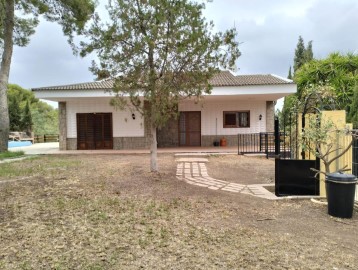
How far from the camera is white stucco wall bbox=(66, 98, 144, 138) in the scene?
15.3m

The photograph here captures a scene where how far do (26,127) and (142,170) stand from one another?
2381cm

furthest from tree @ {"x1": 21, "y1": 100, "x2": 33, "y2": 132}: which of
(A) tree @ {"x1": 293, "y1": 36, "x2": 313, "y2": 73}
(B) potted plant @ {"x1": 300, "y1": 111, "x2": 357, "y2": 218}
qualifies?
(B) potted plant @ {"x1": 300, "y1": 111, "x2": 357, "y2": 218}

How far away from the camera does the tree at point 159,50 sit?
602 cm

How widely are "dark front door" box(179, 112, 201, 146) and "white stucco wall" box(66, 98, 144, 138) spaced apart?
2340mm

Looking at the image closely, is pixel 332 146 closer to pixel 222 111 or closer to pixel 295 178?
pixel 295 178

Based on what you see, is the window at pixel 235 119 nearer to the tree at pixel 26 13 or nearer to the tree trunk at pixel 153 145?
the tree at pixel 26 13

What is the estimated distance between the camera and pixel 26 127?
27.4 metres

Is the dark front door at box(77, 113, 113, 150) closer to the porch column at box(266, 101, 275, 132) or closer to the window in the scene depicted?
the window

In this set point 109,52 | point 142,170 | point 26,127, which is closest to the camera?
point 109,52

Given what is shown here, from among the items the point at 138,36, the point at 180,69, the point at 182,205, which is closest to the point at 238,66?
the point at 180,69

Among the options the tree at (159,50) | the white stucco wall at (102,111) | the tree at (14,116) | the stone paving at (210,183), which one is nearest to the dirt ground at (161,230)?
the stone paving at (210,183)

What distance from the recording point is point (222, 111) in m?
16.1

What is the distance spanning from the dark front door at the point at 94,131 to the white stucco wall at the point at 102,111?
0.23m

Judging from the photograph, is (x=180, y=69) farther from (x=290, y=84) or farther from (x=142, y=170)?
(x=290, y=84)
